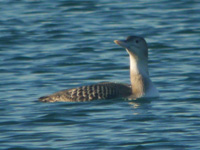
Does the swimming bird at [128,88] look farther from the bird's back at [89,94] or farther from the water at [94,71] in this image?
the water at [94,71]

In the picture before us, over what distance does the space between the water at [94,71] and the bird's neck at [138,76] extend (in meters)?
0.29

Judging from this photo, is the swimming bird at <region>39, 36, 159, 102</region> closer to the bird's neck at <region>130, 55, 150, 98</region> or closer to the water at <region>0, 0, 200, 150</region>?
the bird's neck at <region>130, 55, 150, 98</region>

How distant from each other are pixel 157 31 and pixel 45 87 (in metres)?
6.60

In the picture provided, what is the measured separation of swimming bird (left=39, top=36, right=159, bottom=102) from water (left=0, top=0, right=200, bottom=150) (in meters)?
0.14

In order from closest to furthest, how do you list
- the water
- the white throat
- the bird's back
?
the water
the bird's back
the white throat

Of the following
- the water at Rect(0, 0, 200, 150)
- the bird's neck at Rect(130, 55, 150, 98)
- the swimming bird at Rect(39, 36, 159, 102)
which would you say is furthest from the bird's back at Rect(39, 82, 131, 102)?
the bird's neck at Rect(130, 55, 150, 98)

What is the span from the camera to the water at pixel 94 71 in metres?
10.7

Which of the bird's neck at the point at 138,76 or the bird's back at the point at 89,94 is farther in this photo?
the bird's neck at the point at 138,76

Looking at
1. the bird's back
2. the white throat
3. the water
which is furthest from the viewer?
the white throat

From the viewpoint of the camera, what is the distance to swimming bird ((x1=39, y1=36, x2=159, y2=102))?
1269cm

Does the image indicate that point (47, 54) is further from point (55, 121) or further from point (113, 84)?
point (55, 121)

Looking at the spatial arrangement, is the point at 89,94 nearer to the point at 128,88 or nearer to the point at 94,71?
the point at 128,88

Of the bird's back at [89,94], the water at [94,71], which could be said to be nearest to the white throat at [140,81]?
the water at [94,71]

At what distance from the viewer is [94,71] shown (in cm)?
1570
